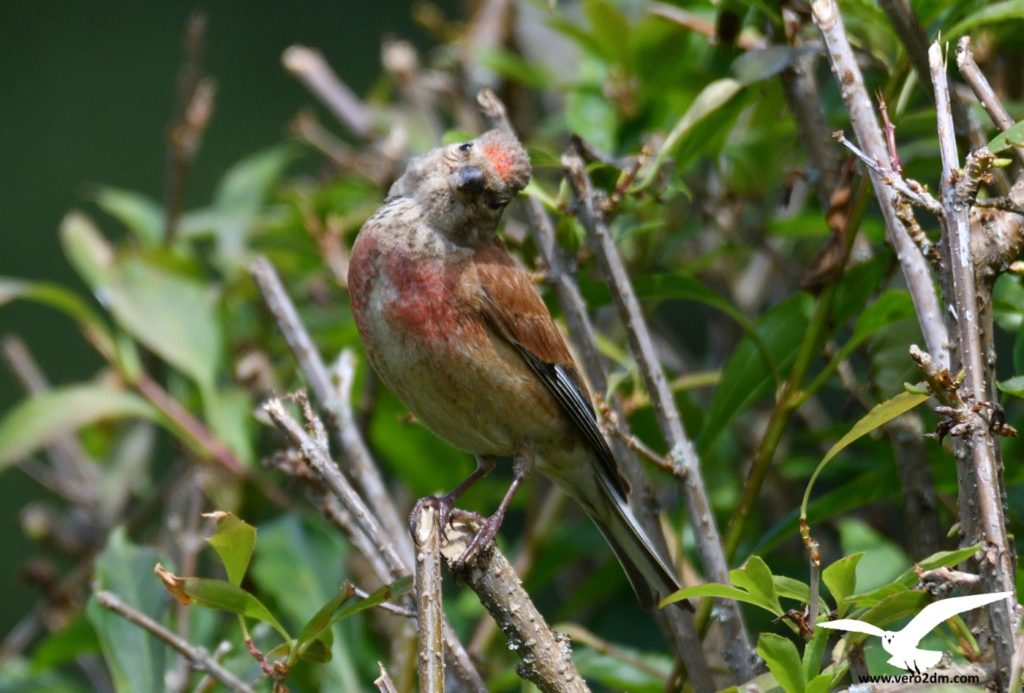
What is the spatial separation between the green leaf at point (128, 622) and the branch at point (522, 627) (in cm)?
71

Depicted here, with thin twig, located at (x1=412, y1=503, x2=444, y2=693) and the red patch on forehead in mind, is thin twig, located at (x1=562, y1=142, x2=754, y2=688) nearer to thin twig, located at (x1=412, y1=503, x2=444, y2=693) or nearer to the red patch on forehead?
the red patch on forehead

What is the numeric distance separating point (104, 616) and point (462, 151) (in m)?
1.18

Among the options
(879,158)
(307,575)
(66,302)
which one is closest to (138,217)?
(66,302)

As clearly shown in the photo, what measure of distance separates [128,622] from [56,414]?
3.06 ft

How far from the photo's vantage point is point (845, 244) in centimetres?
254

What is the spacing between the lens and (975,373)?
1812 mm

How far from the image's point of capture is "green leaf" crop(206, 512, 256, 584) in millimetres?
2098

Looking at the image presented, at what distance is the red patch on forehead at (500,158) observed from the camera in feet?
8.37

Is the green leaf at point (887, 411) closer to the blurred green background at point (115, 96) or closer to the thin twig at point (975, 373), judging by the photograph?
the thin twig at point (975, 373)

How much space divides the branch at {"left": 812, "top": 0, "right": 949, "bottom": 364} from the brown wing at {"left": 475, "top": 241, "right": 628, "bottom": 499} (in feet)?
2.53

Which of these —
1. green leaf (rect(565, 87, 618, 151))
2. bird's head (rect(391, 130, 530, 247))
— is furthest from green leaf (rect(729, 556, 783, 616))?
green leaf (rect(565, 87, 618, 151))

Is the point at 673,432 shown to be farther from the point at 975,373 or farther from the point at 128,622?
the point at 128,622

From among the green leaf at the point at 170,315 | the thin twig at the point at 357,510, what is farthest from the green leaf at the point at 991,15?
the green leaf at the point at 170,315

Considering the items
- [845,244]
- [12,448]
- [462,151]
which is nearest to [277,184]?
[12,448]
